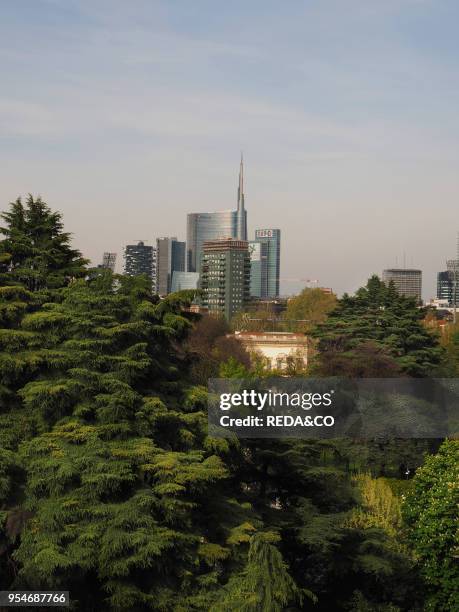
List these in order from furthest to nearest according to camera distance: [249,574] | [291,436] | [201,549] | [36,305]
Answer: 1. [291,436]
2. [36,305]
3. [201,549]
4. [249,574]

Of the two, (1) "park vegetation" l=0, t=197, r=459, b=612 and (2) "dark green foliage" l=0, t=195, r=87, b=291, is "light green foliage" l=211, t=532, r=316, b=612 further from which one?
(2) "dark green foliage" l=0, t=195, r=87, b=291

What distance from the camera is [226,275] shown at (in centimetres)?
13162

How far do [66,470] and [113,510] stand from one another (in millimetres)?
900

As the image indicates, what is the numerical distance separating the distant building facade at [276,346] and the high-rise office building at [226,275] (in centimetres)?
5947

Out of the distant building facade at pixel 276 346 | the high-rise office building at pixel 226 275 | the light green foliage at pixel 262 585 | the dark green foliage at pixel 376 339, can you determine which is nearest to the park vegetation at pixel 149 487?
the light green foliage at pixel 262 585

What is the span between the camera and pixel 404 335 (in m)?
41.9

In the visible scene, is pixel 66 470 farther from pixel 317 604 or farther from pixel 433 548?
pixel 433 548

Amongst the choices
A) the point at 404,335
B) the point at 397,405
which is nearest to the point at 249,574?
the point at 397,405

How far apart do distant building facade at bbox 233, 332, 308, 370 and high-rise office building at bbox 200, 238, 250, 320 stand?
59.5 m

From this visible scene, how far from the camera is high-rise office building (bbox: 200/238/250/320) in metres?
128

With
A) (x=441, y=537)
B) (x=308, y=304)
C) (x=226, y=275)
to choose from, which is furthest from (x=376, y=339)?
(x=226, y=275)

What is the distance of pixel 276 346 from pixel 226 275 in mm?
68302

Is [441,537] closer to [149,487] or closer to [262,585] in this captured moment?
[262,585]

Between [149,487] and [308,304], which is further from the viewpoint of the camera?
[308,304]
